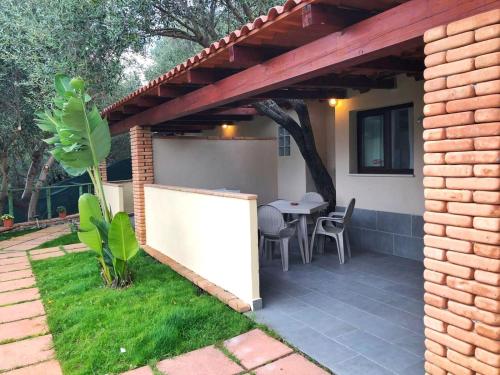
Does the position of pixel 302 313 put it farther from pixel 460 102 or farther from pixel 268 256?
pixel 460 102

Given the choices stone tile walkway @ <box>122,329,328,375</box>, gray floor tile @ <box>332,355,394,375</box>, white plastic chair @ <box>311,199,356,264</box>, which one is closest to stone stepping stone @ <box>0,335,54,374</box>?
stone tile walkway @ <box>122,329,328,375</box>

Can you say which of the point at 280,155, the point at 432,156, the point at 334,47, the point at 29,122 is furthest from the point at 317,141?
the point at 29,122

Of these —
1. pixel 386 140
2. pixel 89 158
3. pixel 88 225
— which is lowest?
pixel 88 225

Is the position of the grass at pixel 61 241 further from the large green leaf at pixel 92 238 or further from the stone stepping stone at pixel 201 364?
the stone stepping stone at pixel 201 364

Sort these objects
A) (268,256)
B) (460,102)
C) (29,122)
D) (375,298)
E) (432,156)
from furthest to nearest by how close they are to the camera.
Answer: (29,122), (268,256), (375,298), (432,156), (460,102)

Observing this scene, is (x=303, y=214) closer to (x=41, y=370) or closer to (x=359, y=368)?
(x=359, y=368)

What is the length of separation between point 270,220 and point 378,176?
2.28 metres

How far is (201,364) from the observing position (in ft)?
11.3

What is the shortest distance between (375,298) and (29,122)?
1092cm

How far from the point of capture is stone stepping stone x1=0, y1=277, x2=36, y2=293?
6063mm

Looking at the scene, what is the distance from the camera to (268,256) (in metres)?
6.79

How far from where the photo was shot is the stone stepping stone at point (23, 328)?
14.2 ft

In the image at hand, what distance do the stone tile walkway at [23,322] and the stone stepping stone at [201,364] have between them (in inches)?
38.4

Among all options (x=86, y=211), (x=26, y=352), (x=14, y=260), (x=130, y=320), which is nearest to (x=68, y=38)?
(x=86, y=211)
